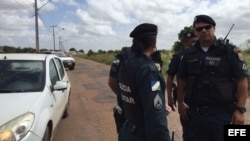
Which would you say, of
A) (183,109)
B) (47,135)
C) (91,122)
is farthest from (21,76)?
(183,109)

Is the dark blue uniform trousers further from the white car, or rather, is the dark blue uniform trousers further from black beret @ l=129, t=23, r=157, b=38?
the white car

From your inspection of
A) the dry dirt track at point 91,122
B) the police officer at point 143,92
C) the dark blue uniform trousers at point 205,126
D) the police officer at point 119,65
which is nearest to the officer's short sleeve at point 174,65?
the police officer at point 119,65

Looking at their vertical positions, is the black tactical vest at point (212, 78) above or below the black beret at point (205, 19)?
below

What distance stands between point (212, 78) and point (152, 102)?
1228 millimetres

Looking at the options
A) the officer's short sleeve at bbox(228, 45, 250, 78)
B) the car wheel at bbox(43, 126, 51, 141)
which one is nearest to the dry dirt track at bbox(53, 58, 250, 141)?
the car wheel at bbox(43, 126, 51, 141)

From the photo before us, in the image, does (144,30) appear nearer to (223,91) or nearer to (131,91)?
(131,91)

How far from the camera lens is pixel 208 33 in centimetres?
377

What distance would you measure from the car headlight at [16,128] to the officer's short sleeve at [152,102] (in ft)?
6.12

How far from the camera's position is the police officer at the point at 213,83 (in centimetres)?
364

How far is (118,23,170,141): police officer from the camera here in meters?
2.64

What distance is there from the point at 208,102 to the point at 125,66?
1176mm

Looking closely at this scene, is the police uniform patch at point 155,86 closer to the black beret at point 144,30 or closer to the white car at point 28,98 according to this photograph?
the black beret at point 144,30

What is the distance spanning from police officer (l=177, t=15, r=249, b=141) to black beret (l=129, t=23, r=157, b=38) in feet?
3.40

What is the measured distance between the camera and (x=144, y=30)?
2848 millimetres
